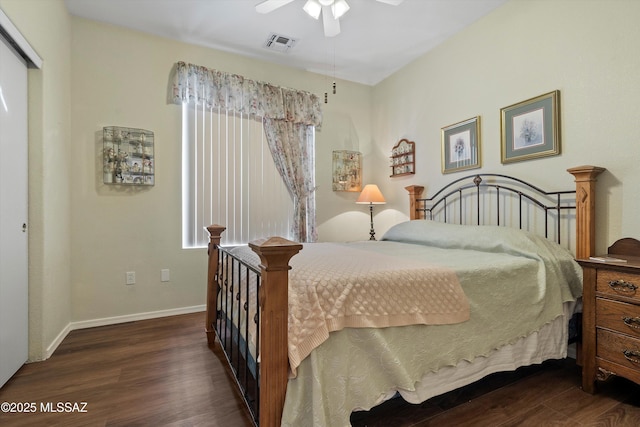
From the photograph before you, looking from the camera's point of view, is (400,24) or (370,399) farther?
(400,24)

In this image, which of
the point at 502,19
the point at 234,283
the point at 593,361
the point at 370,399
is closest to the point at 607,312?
the point at 593,361

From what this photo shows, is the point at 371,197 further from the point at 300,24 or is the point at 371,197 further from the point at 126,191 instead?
the point at 126,191

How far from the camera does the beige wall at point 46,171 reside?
2.03 m

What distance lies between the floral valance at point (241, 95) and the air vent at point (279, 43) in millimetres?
385

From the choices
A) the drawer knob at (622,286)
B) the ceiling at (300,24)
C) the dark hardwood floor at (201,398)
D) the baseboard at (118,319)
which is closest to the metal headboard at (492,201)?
the drawer knob at (622,286)

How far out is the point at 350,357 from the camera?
1225 mm

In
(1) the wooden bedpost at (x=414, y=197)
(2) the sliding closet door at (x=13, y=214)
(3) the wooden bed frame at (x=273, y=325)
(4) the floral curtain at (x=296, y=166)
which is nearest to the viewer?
(3) the wooden bed frame at (x=273, y=325)

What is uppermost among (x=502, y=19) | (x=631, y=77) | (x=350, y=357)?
(x=502, y=19)

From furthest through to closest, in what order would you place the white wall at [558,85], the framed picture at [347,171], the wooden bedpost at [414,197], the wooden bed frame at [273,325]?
1. the framed picture at [347,171]
2. the wooden bedpost at [414,197]
3. the white wall at [558,85]
4. the wooden bed frame at [273,325]

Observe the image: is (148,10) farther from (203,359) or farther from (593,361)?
(593,361)

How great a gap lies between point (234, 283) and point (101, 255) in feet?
5.82

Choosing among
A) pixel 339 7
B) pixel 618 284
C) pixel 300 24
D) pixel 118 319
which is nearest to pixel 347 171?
pixel 300 24

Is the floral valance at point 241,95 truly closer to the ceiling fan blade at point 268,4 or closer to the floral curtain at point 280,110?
the floral curtain at point 280,110

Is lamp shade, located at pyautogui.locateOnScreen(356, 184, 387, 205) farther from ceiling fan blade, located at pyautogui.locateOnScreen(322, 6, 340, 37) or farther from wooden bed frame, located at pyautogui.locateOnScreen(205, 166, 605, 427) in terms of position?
wooden bed frame, located at pyautogui.locateOnScreen(205, 166, 605, 427)
